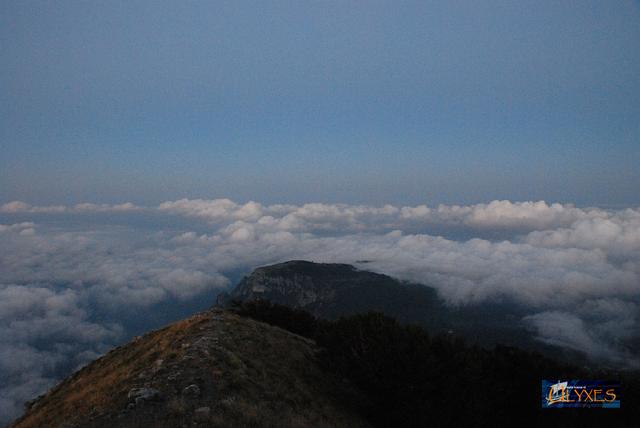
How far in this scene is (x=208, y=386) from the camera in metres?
18.4

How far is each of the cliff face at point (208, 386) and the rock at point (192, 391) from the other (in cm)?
4

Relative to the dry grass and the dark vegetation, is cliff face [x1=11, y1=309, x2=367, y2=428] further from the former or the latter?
the dark vegetation

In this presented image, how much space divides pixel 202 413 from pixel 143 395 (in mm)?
3660

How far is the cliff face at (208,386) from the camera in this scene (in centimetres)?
1596

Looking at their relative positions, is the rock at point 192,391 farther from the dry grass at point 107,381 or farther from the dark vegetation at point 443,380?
the dark vegetation at point 443,380

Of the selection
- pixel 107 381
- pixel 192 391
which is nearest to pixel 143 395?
pixel 192 391

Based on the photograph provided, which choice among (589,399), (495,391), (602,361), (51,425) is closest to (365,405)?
(495,391)

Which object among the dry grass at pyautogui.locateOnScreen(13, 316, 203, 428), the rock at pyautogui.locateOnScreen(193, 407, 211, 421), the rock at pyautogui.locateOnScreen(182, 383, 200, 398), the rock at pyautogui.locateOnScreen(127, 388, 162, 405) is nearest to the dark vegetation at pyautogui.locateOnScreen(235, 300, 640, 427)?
the rock at pyautogui.locateOnScreen(182, 383, 200, 398)

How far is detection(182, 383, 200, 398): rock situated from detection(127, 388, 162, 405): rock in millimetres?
1085

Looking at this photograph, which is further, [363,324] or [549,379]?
[363,324]

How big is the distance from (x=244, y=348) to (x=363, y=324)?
8.86 meters

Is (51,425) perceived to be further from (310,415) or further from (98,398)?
(310,415)

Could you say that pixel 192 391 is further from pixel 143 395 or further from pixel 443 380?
pixel 443 380

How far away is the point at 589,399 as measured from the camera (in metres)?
22.3
